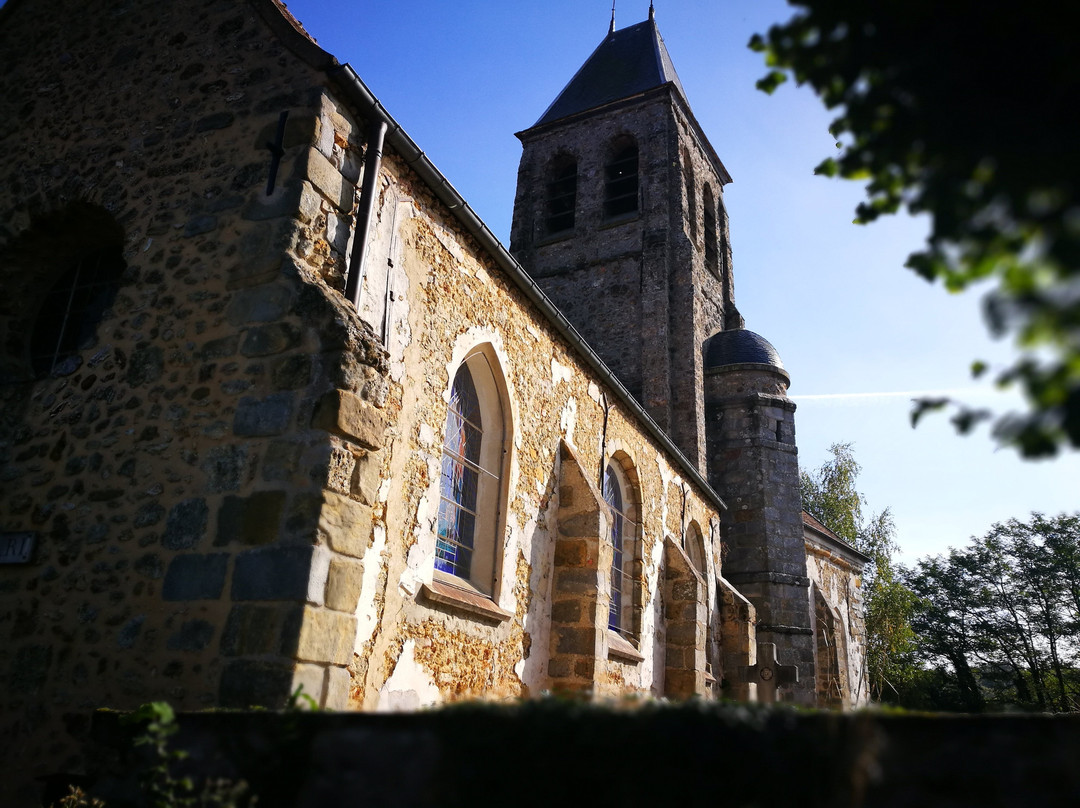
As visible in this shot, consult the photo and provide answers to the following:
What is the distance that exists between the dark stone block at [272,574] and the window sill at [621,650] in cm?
555

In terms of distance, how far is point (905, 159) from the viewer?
7.35ft

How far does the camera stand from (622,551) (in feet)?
35.4

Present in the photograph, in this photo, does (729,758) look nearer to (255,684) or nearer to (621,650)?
(255,684)

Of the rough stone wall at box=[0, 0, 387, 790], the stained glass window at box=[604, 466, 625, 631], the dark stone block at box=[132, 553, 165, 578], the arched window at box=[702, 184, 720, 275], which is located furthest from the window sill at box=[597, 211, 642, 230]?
the dark stone block at box=[132, 553, 165, 578]

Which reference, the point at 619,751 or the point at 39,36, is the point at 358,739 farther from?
the point at 39,36

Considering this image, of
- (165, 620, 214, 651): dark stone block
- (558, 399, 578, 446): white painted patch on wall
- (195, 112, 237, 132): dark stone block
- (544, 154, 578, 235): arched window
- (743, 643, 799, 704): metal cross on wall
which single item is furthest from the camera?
(544, 154, 578, 235): arched window

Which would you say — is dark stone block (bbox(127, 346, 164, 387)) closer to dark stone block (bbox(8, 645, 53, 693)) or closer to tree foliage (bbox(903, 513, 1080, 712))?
dark stone block (bbox(8, 645, 53, 693))

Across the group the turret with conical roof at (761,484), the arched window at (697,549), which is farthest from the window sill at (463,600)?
the turret with conical roof at (761,484)

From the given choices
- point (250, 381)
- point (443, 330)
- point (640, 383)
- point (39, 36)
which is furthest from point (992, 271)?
point (640, 383)

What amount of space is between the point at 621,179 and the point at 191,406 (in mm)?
17232

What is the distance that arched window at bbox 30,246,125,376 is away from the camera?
6324 millimetres

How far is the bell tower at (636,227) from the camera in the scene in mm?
17391

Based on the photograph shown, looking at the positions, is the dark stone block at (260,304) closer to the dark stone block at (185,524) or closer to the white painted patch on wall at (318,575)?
the dark stone block at (185,524)

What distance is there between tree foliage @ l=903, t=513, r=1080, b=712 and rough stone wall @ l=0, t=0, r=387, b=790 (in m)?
31.8
